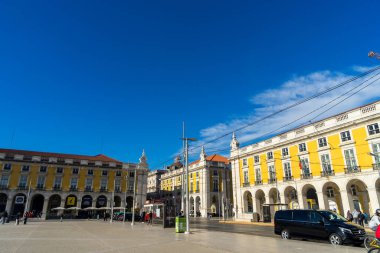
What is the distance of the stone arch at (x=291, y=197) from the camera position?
42.0 m

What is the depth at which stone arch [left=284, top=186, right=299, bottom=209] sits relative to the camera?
4200cm

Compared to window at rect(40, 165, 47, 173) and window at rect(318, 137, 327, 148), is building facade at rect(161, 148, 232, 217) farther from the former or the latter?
window at rect(40, 165, 47, 173)

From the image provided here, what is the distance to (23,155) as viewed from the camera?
5953cm

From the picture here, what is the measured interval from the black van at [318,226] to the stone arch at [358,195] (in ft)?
73.4

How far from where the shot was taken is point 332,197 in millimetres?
38406

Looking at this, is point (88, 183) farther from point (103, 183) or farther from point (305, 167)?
Result: point (305, 167)

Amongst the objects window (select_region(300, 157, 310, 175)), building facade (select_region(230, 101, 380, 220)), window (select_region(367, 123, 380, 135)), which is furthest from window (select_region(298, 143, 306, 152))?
window (select_region(367, 123, 380, 135))

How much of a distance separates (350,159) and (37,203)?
62.7m

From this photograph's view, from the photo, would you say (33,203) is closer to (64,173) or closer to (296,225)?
(64,173)

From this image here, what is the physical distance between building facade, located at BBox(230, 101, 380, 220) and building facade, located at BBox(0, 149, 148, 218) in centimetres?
3066

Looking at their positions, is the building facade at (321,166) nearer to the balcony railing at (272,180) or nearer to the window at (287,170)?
the window at (287,170)

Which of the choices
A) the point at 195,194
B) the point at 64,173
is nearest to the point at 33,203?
the point at 64,173

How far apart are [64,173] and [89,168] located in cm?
561

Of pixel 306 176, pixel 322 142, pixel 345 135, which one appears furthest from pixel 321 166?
pixel 345 135
